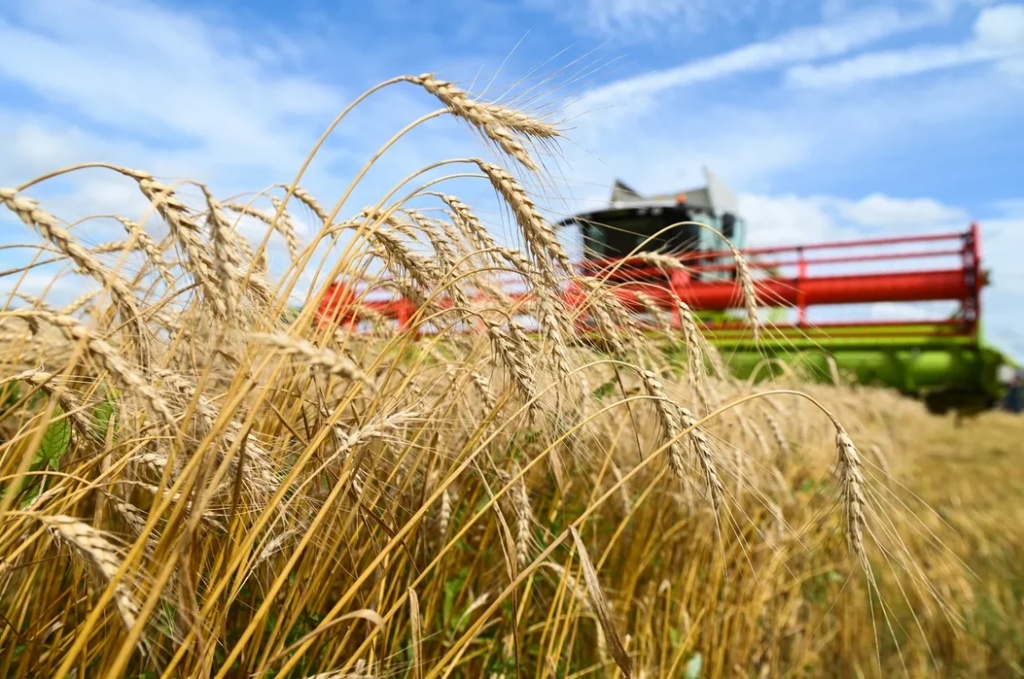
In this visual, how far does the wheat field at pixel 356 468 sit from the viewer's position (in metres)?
0.93

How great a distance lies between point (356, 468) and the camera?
42.4 inches

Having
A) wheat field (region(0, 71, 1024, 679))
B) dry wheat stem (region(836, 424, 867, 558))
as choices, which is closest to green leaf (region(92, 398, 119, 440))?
wheat field (region(0, 71, 1024, 679))

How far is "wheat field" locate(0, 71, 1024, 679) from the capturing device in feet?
3.05

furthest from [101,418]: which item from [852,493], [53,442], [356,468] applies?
[852,493]

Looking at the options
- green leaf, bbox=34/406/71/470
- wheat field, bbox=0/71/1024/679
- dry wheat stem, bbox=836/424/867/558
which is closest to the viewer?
wheat field, bbox=0/71/1024/679

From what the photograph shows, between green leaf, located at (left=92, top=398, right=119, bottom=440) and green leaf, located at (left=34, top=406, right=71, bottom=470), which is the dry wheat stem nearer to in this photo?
green leaf, located at (left=92, top=398, right=119, bottom=440)

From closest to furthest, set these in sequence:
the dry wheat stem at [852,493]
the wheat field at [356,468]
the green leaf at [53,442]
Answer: the wheat field at [356,468] < the dry wheat stem at [852,493] < the green leaf at [53,442]

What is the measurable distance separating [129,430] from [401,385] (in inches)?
17.5

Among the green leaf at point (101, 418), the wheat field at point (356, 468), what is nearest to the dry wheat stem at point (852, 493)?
the wheat field at point (356, 468)

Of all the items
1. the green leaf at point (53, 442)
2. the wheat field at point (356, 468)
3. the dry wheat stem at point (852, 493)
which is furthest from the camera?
the green leaf at point (53, 442)

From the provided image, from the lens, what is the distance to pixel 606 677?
1.84 m

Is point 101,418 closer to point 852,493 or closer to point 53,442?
point 53,442

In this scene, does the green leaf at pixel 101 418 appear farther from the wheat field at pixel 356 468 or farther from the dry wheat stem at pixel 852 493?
the dry wheat stem at pixel 852 493

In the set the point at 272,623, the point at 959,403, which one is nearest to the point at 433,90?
the point at 272,623
